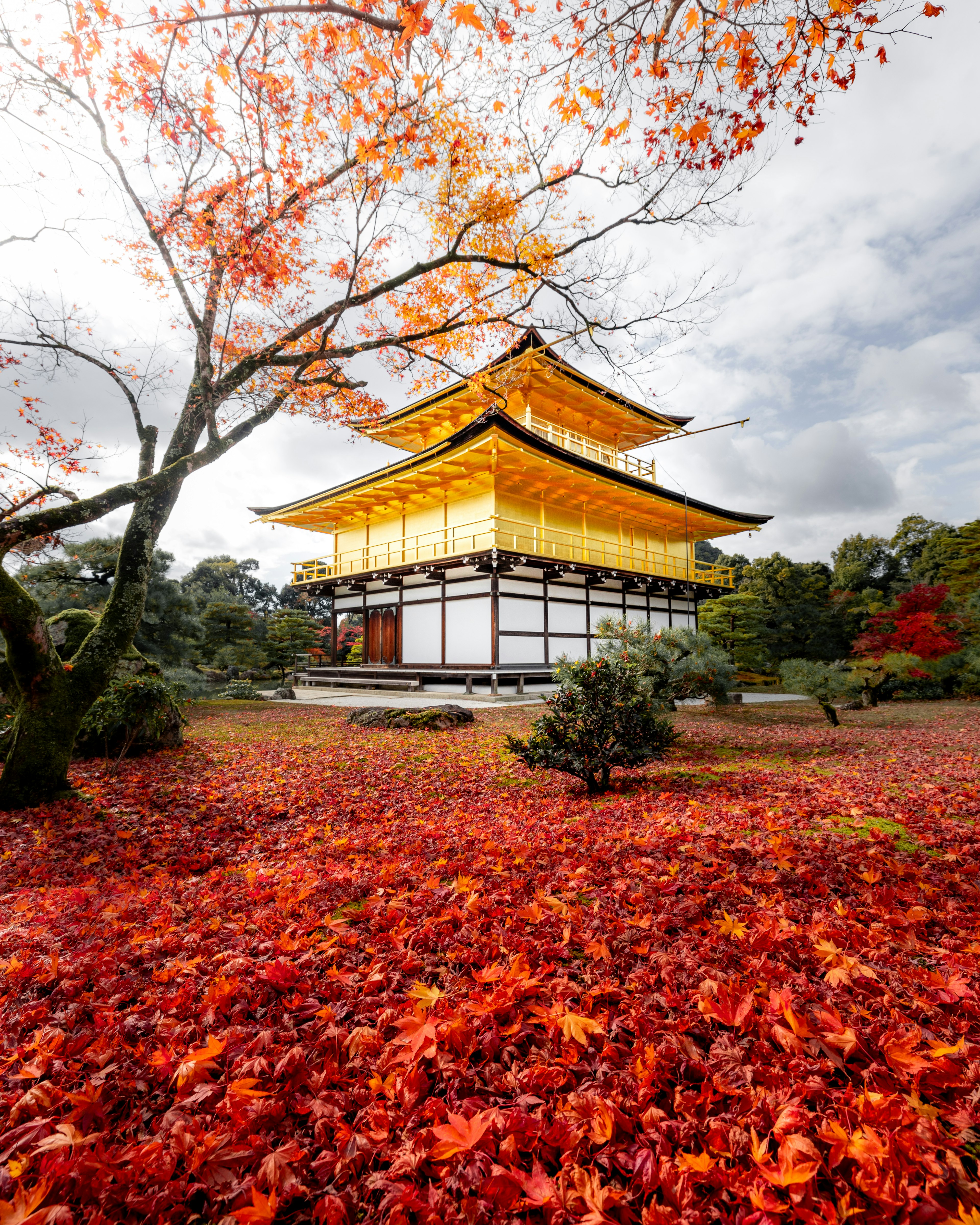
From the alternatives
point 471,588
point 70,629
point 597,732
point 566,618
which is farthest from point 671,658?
point 70,629

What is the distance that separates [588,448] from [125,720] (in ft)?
57.6

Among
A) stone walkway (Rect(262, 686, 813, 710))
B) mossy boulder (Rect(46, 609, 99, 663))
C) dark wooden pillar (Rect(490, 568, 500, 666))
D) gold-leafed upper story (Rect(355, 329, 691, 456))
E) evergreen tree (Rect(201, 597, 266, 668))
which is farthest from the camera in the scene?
evergreen tree (Rect(201, 597, 266, 668))

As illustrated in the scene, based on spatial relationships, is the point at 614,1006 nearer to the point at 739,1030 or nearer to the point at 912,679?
the point at 739,1030

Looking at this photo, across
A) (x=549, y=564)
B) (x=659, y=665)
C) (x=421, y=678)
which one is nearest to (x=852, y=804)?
(x=659, y=665)

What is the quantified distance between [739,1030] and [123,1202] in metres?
1.67

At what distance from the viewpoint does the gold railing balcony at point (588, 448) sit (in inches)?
732

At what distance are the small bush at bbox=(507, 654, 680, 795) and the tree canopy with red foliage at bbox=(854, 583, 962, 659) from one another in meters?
11.9

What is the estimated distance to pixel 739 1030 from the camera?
1681 millimetres

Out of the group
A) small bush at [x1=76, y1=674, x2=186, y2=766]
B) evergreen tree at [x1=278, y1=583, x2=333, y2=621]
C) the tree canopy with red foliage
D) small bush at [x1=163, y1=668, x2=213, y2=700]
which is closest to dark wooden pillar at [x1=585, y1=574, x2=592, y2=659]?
the tree canopy with red foliage

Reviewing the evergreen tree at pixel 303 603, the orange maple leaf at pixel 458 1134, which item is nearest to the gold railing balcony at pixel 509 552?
the orange maple leaf at pixel 458 1134

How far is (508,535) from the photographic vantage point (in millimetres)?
15398

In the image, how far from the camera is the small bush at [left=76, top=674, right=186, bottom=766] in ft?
20.7

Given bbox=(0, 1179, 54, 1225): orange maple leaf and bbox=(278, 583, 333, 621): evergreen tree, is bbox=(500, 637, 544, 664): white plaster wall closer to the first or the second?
bbox=(0, 1179, 54, 1225): orange maple leaf

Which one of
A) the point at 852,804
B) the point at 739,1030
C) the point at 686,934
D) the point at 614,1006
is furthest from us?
the point at 852,804
